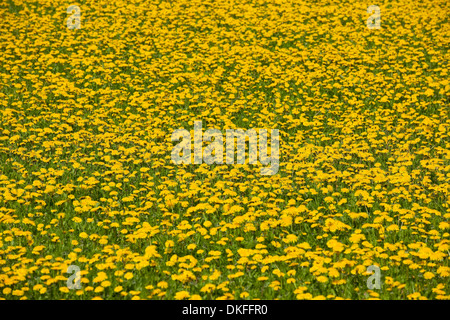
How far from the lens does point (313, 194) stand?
7.53 meters

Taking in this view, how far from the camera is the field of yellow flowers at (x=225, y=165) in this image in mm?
5625

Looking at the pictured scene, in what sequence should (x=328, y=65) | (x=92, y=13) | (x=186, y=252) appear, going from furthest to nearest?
(x=92, y=13)
(x=328, y=65)
(x=186, y=252)

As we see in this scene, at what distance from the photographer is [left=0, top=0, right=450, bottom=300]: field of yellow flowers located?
5.62 m

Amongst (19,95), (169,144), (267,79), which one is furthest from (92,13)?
(169,144)

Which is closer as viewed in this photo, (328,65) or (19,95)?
(19,95)

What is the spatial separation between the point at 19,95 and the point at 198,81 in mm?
4160

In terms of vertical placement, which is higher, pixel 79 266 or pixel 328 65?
pixel 328 65

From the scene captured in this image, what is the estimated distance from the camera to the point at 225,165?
850 centimetres

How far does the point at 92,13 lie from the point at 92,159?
29.3ft

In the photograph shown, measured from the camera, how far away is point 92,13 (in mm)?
15961
